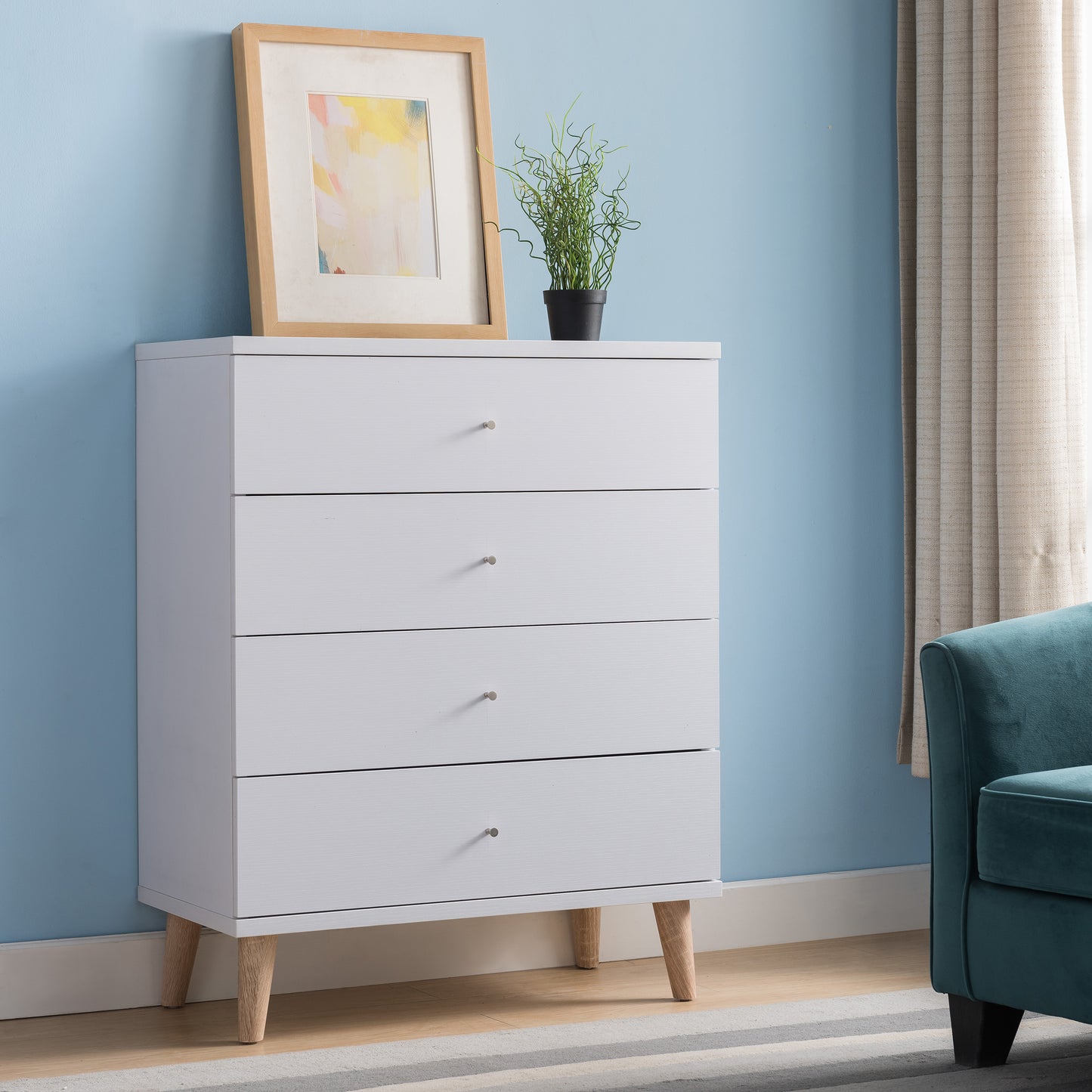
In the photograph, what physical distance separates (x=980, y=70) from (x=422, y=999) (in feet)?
6.15

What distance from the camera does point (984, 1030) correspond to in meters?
2.29

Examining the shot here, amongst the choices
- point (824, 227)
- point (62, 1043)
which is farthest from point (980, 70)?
point (62, 1043)

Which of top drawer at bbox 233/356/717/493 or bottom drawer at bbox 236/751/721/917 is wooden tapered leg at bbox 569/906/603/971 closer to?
bottom drawer at bbox 236/751/721/917

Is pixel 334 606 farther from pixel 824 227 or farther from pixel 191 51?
pixel 824 227

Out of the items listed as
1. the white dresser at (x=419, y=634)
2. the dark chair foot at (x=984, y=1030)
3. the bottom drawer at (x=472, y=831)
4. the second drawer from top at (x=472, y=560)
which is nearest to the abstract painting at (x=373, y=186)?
the white dresser at (x=419, y=634)

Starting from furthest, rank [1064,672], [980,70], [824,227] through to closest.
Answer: [824,227], [980,70], [1064,672]

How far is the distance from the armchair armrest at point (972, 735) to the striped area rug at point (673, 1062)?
0.17 m

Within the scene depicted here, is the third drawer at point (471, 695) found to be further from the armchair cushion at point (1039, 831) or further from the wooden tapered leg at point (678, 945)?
the armchair cushion at point (1039, 831)

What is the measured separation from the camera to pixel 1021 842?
6.98ft

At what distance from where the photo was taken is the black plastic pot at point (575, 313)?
2.62m

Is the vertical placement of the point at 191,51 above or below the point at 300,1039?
above

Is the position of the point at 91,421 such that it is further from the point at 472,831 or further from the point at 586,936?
the point at 586,936

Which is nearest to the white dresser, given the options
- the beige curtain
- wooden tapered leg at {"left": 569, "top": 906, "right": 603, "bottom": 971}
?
wooden tapered leg at {"left": 569, "top": 906, "right": 603, "bottom": 971}

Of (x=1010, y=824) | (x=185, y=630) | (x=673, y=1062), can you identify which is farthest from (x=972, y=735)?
(x=185, y=630)
